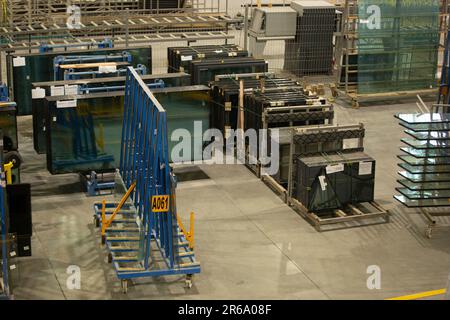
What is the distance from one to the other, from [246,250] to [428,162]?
2.82 metres

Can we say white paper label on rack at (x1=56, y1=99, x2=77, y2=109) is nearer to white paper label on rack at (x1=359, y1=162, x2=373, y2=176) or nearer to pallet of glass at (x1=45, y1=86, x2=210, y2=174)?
pallet of glass at (x1=45, y1=86, x2=210, y2=174)

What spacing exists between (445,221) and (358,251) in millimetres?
1740

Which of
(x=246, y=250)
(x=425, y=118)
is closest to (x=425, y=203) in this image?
(x=425, y=118)

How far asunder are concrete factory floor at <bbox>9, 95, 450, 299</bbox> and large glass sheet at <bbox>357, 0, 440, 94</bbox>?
441 cm

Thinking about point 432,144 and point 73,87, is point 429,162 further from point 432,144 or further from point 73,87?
point 73,87

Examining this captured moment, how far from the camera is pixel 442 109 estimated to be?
642 inches

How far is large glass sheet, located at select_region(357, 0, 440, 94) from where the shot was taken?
1872 cm

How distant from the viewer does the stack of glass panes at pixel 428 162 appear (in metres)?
12.7

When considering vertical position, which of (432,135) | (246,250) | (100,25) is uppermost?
(100,25)

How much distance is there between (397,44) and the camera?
19.0 meters

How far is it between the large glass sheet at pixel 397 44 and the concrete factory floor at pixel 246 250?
4.41 m

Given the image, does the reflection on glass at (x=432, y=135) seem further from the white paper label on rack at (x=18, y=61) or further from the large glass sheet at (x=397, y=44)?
the white paper label on rack at (x=18, y=61)

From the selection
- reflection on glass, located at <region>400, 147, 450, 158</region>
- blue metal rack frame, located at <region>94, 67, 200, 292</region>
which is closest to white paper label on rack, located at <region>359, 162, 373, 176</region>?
reflection on glass, located at <region>400, 147, 450, 158</region>

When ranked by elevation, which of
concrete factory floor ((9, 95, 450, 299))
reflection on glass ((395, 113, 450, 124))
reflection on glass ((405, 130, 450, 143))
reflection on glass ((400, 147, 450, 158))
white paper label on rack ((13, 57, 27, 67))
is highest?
white paper label on rack ((13, 57, 27, 67))
